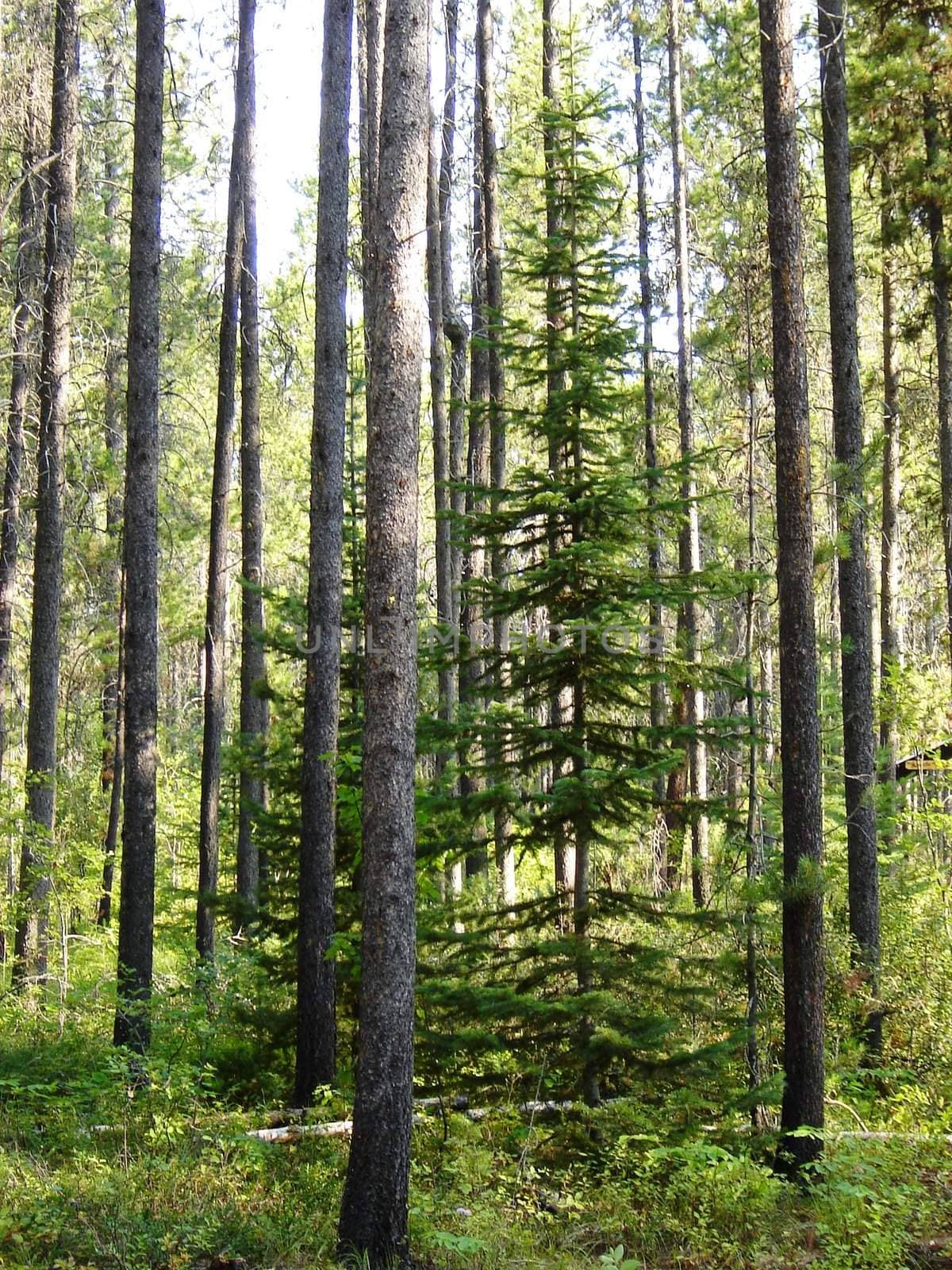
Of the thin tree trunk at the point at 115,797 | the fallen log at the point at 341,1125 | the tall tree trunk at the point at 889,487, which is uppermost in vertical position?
the tall tree trunk at the point at 889,487

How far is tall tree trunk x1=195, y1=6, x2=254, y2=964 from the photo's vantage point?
14.9 metres

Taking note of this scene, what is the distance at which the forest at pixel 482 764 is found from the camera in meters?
6.77

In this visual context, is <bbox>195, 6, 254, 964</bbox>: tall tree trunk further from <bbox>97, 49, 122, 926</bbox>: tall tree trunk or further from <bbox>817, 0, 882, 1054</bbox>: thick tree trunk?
<bbox>817, 0, 882, 1054</bbox>: thick tree trunk

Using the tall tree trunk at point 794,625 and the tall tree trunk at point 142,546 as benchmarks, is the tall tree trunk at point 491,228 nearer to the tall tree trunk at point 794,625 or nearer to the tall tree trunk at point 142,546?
the tall tree trunk at point 142,546

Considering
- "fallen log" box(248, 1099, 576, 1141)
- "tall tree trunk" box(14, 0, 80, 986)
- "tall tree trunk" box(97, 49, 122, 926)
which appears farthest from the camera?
"tall tree trunk" box(97, 49, 122, 926)

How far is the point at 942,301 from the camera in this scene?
14305mm

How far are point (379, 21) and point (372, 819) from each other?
1031cm

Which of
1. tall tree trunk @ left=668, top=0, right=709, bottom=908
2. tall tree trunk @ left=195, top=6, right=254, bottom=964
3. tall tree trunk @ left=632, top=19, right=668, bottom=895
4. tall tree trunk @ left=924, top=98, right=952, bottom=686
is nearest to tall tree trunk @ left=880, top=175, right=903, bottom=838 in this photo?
tall tree trunk @ left=924, top=98, right=952, bottom=686

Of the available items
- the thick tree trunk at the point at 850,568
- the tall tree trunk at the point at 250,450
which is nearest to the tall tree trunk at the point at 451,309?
the tall tree trunk at the point at 250,450

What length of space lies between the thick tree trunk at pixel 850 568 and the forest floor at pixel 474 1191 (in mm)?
2610

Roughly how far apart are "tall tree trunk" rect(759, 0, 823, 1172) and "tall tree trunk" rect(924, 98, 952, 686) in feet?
20.6

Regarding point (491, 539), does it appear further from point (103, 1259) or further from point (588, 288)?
point (103, 1259)

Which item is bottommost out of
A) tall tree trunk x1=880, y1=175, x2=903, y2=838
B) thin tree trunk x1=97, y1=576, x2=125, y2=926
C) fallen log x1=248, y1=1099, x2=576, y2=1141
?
fallen log x1=248, y1=1099, x2=576, y2=1141

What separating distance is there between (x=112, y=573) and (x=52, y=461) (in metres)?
8.54
